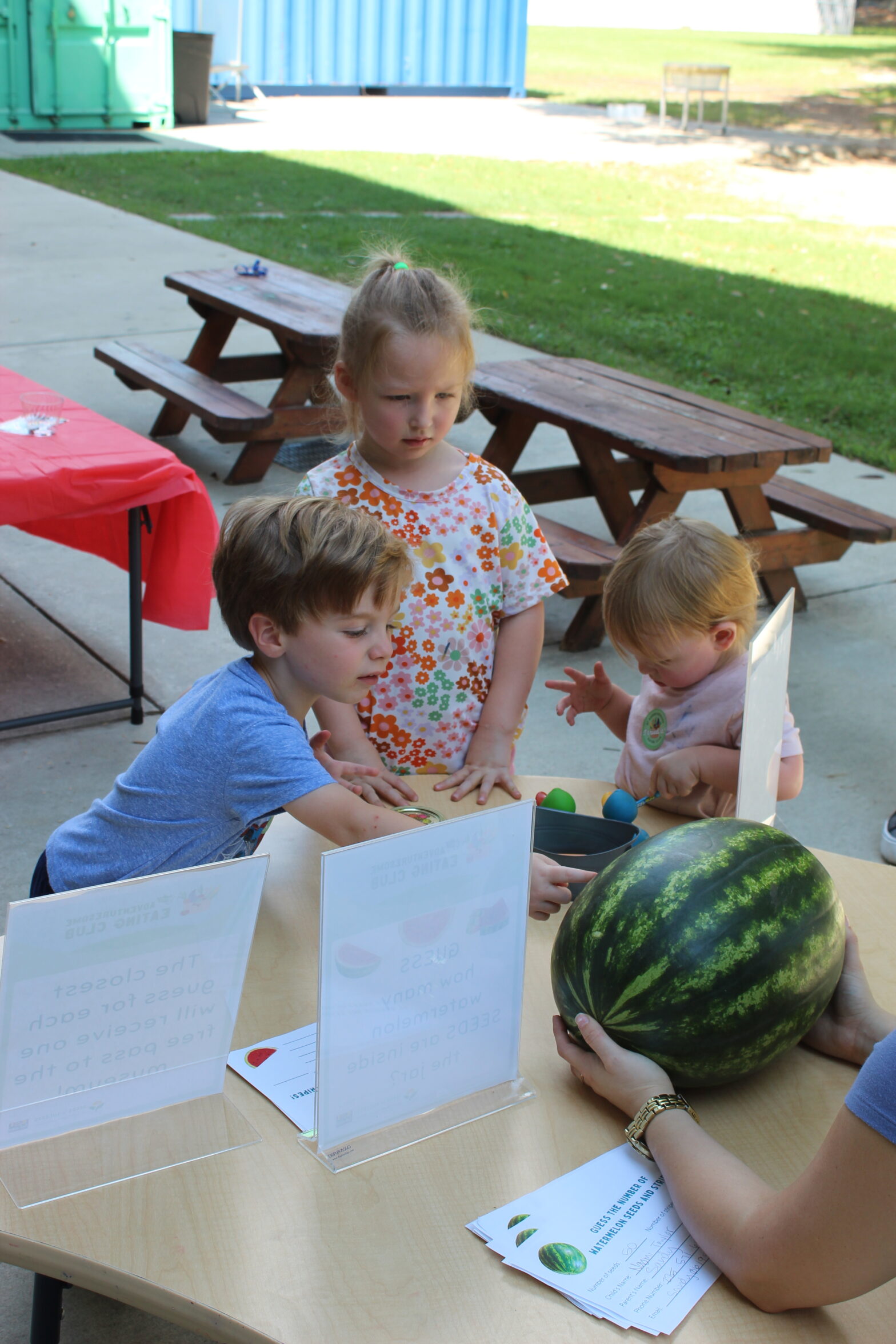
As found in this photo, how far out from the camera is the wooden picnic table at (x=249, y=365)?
5.95 meters

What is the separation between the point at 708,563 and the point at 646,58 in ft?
130

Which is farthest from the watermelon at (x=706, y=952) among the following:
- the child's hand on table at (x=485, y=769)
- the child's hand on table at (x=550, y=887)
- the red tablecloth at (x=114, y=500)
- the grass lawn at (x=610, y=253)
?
the grass lawn at (x=610, y=253)

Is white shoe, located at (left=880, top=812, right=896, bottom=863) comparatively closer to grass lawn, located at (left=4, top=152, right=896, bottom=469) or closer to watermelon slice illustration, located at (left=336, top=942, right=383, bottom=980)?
watermelon slice illustration, located at (left=336, top=942, right=383, bottom=980)

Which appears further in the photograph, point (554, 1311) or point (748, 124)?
point (748, 124)

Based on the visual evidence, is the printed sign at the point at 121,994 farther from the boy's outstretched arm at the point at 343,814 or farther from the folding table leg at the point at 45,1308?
the folding table leg at the point at 45,1308

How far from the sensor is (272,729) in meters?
1.86

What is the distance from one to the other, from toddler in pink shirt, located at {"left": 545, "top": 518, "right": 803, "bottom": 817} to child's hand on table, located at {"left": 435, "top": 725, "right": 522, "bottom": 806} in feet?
0.89

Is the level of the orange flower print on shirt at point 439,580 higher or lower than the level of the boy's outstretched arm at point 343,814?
higher

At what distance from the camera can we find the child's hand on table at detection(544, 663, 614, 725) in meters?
2.48

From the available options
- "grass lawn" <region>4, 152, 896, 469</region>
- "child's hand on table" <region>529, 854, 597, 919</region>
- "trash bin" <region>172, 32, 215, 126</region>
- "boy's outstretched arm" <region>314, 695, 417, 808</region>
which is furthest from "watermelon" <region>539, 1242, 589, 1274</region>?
"trash bin" <region>172, 32, 215, 126</region>

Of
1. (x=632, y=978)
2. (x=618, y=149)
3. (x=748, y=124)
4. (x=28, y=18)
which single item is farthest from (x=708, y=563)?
(x=748, y=124)

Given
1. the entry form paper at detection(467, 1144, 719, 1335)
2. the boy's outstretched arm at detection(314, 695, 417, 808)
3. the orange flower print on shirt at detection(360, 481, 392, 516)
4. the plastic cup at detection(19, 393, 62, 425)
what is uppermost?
the orange flower print on shirt at detection(360, 481, 392, 516)

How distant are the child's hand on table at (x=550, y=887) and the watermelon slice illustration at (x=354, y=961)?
1.93ft

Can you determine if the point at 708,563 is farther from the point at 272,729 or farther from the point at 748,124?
the point at 748,124
